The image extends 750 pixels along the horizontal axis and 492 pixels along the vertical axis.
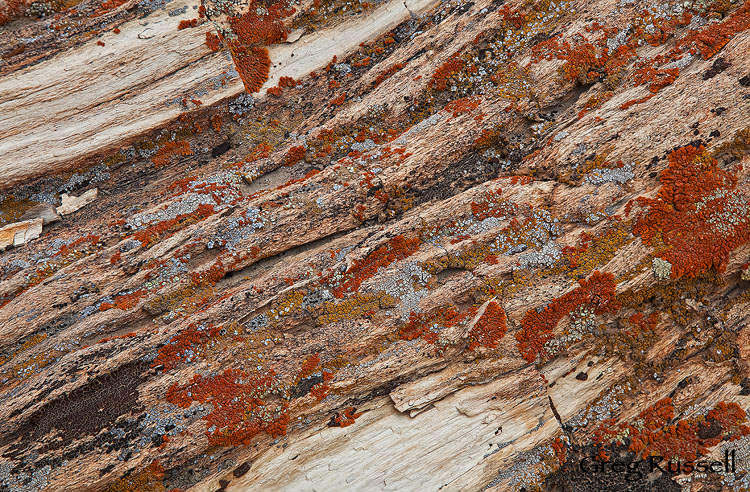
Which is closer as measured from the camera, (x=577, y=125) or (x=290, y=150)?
(x=577, y=125)

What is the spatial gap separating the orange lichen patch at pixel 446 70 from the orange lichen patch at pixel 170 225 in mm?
8691

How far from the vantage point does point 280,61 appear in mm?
17656

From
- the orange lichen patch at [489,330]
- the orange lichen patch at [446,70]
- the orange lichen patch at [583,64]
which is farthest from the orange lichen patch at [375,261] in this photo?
the orange lichen patch at [583,64]

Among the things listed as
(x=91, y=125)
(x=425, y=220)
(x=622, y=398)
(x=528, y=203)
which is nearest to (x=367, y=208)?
(x=425, y=220)

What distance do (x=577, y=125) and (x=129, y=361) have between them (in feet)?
47.8

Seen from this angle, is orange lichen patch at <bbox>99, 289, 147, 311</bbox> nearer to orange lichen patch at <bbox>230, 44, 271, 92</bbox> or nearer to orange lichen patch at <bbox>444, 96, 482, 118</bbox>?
orange lichen patch at <bbox>230, 44, 271, 92</bbox>

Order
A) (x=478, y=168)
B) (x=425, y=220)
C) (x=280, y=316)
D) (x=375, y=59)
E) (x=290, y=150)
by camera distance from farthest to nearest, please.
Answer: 1. (x=375, y=59)
2. (x=290, y=150)
3. (x=478, y=168)
4. (x=425, y=220)
5. (x=280, y=316)

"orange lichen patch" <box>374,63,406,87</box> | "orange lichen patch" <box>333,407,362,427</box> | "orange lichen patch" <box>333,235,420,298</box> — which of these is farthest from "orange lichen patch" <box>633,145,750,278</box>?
"orange lichen patch" <box>374,63,406,87</box>

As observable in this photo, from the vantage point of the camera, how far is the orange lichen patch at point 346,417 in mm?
12297

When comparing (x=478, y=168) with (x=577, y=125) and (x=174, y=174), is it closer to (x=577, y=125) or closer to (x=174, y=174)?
(x=577, y=125)

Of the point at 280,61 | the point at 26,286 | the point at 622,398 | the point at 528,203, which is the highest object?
the point at 280,61

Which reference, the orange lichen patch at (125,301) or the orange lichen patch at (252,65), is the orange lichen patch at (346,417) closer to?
the orange lichen patch at (125,301)

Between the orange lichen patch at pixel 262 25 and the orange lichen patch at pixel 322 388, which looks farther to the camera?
the orange lichen patch at pixel 262 25

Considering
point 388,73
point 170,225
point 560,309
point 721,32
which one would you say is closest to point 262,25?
point 388,73
